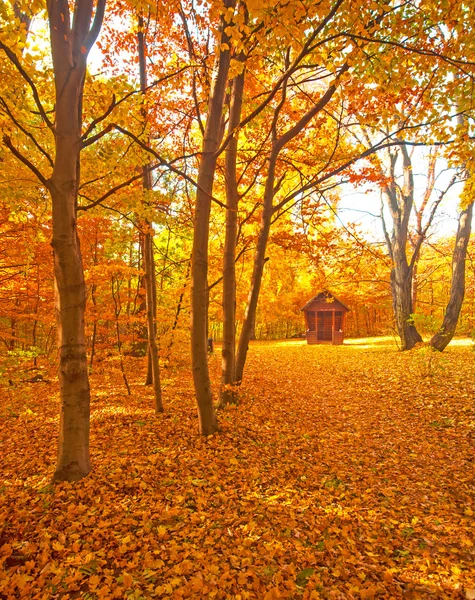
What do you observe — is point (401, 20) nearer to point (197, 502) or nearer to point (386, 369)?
point (197, 502)

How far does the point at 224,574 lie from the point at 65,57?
5.17 m

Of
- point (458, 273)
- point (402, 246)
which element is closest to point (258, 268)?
point (458, 273)

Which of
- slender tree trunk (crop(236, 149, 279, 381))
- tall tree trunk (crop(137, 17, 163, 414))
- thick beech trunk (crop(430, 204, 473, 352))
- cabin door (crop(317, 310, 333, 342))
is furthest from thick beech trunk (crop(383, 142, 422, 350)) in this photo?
tall tree trunk (crop(137, 17, 163, 414))

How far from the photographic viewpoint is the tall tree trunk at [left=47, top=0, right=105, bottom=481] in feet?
11.3

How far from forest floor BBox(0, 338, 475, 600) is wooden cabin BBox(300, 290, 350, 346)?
15875mm

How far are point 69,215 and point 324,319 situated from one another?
22.1 m

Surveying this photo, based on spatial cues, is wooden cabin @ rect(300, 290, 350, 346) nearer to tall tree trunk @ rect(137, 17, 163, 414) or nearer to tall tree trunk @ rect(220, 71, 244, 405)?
tall tree trunk @ rect(220, 71, 244, 405)

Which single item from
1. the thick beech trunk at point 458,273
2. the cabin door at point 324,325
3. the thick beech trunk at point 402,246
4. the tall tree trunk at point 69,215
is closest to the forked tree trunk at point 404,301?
the thick beech trunk at point 402,246

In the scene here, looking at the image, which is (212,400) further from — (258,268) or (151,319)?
(258,268)

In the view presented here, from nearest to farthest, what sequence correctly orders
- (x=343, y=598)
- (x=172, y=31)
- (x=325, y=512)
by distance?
(x=343, y=598) < (x=325, y=512) < (x=172, y=31)

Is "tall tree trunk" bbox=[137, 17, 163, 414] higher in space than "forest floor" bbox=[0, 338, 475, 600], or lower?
higher

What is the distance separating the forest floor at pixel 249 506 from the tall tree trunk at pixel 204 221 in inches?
55.1

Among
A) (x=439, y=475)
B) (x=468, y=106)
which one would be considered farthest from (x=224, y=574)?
(x=468, y=106)

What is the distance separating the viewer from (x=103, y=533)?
3061 mm
